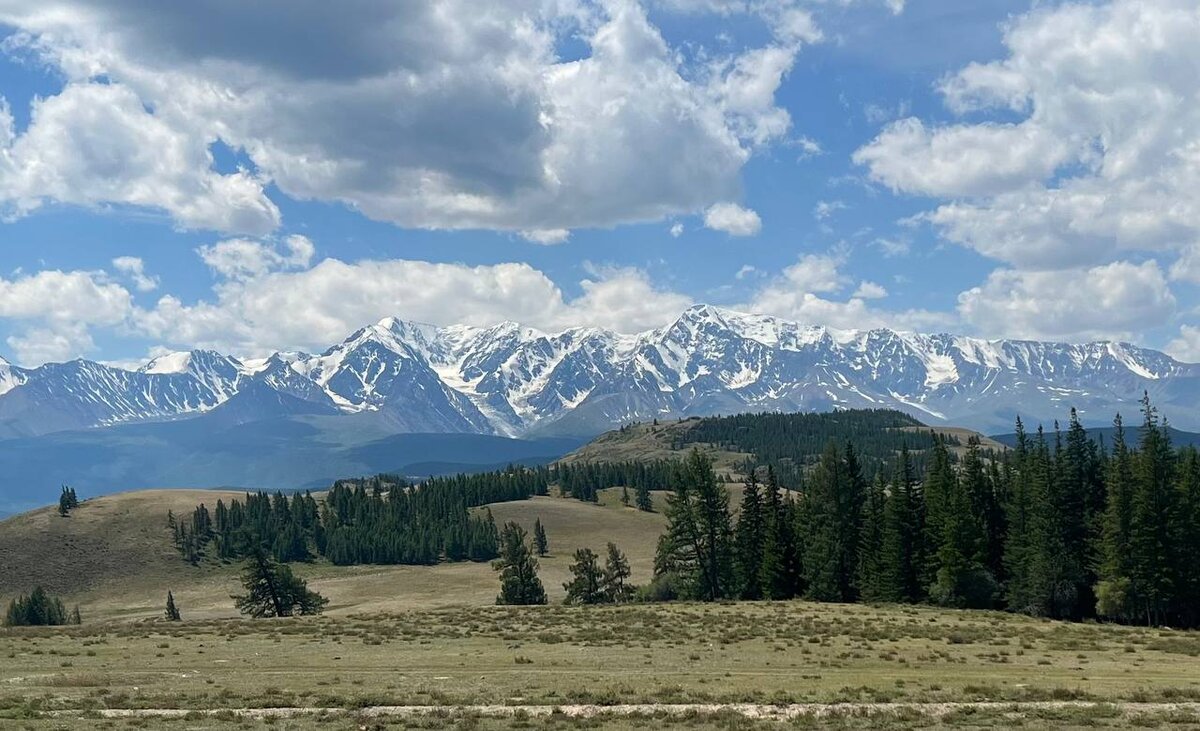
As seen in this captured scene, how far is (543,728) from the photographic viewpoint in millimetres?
26406

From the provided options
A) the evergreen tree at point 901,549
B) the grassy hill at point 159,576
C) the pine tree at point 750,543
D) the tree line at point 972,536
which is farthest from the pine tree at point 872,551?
the grassy hill at point 159,576

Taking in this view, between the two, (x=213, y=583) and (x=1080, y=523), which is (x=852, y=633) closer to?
(x=1080, y=523)

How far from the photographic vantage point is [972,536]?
7981cm

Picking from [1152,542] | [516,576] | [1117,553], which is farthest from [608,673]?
[516,576]

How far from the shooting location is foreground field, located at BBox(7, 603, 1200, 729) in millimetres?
28234

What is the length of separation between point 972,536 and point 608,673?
51241mm

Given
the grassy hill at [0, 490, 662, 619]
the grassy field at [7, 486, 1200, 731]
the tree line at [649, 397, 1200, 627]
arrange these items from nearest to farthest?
the grassy field at [7, 486, 1200, 731]
the tree line at [649, 397, 1200, 627]
the grassy hill at [0, 490, 662, 619]

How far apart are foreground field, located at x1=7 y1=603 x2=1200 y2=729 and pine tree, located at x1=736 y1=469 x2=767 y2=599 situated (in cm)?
2613

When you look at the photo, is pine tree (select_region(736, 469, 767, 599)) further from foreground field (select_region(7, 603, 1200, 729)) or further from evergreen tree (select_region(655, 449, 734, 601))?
foreground field (select_region(7, 603, 1200, 729))

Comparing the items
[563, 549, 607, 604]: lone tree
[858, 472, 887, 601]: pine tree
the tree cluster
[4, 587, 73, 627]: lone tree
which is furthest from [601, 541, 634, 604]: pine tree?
[4, 587, 73, 627]: lone tree

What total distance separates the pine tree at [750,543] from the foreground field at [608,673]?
26127 millimetres

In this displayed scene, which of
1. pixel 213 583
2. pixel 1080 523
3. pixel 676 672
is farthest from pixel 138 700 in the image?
pixel 213 583

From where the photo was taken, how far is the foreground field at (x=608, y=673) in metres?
28.2

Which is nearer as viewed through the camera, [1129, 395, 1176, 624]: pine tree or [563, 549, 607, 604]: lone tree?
[1129, 395, 1176, 624]: pine tree
